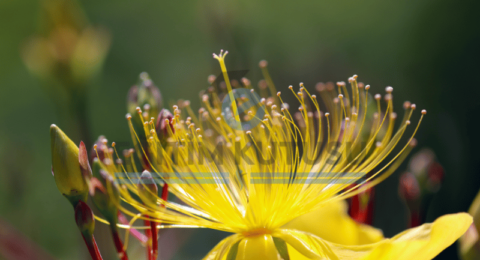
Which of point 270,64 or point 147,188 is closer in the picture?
point 147,188

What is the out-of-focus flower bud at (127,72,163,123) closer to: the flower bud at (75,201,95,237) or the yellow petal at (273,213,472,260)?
the flower bud at (75,201,95,237)

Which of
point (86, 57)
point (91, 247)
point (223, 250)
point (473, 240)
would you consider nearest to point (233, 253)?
point (223, 250)

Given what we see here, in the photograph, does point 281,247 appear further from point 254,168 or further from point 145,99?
point 145,99

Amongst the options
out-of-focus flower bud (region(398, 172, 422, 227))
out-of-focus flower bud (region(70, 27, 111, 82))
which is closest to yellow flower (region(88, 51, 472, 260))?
out-of-focus flower bud (region(398, 172, 422, 227))

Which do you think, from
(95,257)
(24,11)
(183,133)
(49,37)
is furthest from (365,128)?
(24,11)

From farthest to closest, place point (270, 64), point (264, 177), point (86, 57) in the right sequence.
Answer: point (270, 64) → point (86, 57) → point (264, 177)
